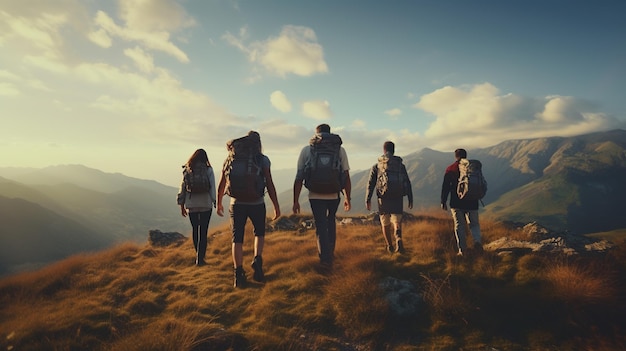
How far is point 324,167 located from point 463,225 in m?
3.79

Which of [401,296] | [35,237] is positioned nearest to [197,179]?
[401,296]

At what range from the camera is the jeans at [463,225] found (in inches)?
296

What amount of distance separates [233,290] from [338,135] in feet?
13.2

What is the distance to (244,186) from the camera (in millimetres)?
6445

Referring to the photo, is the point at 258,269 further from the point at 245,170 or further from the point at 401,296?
the point at 401,296

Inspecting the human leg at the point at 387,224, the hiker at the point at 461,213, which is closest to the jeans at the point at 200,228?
the human leg at the point at 387,224

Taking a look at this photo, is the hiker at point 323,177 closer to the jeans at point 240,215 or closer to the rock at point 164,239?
the jeans at point 240,215

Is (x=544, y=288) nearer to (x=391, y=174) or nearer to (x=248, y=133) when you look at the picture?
(x=391, y=174)

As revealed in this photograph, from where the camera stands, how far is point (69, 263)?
881 centimetres

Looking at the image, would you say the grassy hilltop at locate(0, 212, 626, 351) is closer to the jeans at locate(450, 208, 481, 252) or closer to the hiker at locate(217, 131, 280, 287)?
the jeans at locate(450, 208, 481, 252)

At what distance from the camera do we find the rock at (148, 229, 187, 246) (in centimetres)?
1338

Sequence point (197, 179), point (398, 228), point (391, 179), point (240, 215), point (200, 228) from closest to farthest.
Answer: point (240, 215) < point (391, 179) < point (398, 228) < point (197, 179) < point (200, 228)

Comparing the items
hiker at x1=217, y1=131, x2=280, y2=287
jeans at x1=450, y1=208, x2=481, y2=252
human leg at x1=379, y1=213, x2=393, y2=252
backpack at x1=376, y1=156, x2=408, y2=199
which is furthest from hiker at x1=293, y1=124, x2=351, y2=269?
jeans at x1=450, y1=208, x2=481, y2=252

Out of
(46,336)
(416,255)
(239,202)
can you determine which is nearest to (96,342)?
(46,336)
